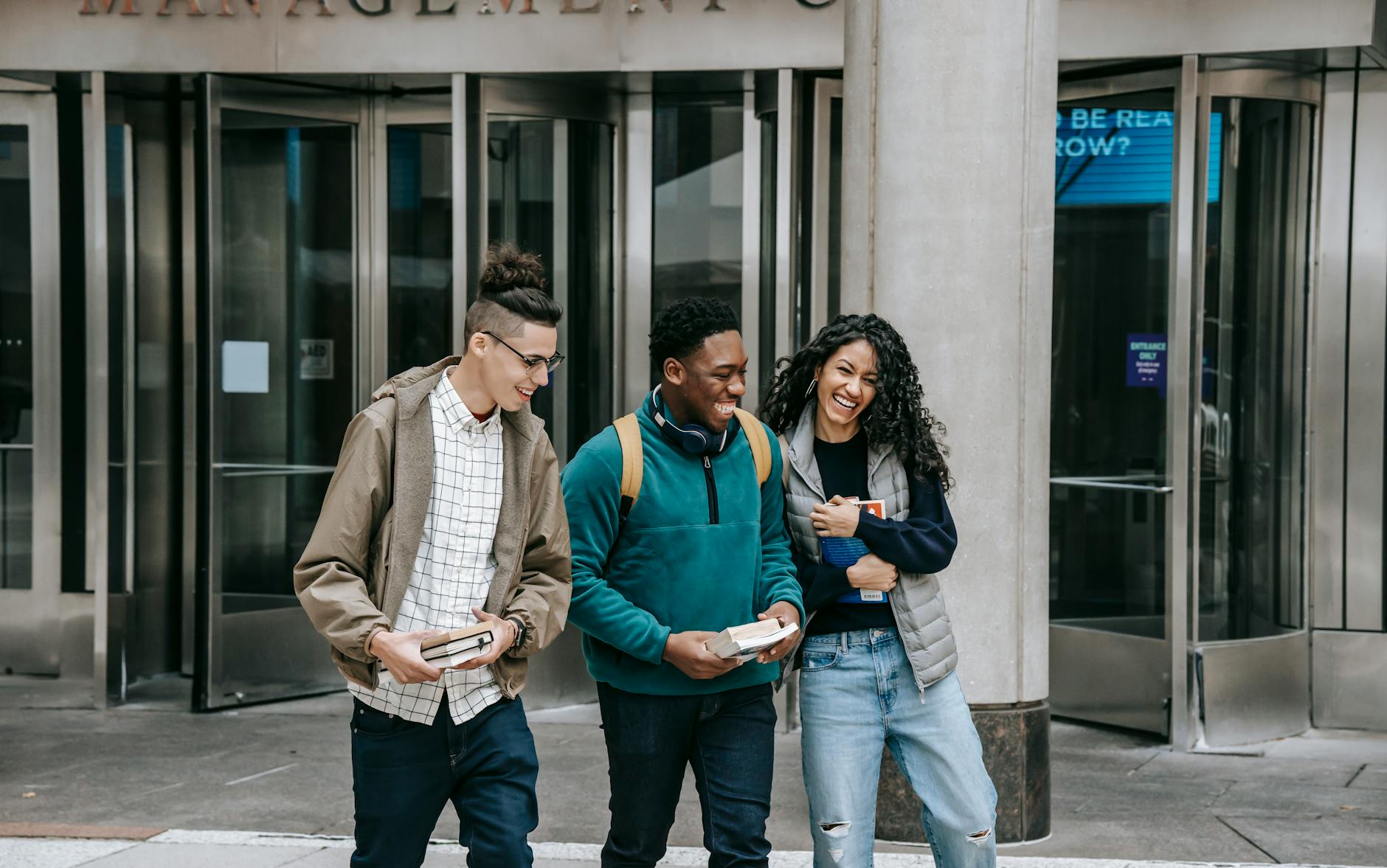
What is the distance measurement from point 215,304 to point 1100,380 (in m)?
4.45

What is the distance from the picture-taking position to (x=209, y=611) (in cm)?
797

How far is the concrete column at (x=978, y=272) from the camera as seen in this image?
5.36 m

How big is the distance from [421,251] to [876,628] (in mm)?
5106

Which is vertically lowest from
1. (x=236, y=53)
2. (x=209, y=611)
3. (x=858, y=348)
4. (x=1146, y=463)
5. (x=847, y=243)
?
(x=209, y=611)

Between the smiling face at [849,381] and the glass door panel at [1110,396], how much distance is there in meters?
4.10

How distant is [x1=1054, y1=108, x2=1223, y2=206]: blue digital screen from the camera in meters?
7.76

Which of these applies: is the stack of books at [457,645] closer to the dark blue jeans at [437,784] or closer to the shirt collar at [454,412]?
the dark blue jeans at [437,784]

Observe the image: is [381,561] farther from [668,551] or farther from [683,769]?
[683,769]

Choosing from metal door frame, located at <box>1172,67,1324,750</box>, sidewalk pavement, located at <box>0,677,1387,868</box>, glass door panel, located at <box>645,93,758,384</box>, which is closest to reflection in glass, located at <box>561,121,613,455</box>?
glass door panel, located at <box>645,93,758,384</box>

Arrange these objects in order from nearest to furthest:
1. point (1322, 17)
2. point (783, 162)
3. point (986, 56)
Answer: point (986, 56) → point (1322, 17) → point (783, 162)

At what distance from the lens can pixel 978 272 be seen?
17.7 ft

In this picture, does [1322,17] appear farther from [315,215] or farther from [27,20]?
[27,20]

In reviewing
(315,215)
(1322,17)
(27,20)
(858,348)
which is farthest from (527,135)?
(858,348)

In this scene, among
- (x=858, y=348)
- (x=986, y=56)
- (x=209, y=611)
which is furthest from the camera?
(x=209, y=611)
